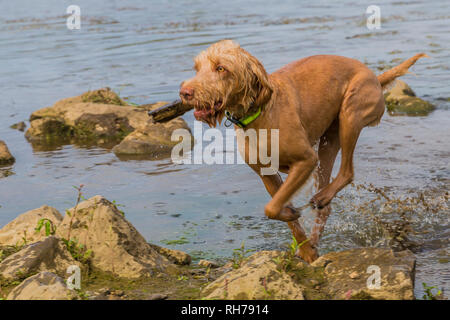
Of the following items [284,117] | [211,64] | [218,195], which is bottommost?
[218,195]

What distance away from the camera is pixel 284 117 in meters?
5.10

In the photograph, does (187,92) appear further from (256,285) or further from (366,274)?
(366,274)

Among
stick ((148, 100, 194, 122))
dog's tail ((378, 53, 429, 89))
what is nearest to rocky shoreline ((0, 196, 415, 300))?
stick ((148, 100, 194, 122))

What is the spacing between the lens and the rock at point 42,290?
4102 millimetres

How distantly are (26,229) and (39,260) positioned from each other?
100 cm

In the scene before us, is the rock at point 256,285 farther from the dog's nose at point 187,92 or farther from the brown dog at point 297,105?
the dog's nose at point 187,92

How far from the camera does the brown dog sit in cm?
466

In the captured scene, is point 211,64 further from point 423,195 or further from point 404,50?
point 404,50

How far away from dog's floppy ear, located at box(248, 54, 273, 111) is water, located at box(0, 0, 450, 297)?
888 millimetres

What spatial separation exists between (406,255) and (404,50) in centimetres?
1111

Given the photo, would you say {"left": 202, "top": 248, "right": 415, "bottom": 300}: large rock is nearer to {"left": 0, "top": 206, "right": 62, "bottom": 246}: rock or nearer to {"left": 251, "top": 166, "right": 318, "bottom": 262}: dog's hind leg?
{"left": 251, "top": 166, "right": 318, "bottom": 262}: dog's hind leg

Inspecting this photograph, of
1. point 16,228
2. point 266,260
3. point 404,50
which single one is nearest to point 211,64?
point 266,260

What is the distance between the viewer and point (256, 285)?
4.17m

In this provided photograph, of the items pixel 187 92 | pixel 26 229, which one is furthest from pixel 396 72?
pixel 26 229
